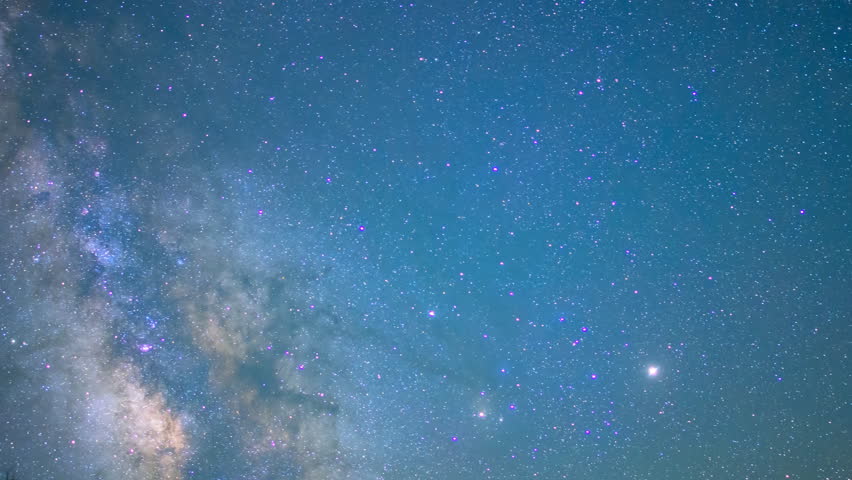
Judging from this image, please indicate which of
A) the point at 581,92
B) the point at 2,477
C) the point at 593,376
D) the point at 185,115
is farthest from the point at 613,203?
the point at 2,477

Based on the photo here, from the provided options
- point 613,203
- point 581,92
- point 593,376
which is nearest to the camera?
point 581,92

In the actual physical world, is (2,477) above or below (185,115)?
below

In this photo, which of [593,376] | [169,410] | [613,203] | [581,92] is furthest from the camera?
[169,410]

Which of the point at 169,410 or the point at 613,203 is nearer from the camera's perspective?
the point at 613,203

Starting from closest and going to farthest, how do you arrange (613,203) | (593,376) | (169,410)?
(613,203) → (593,376) → (169,410)

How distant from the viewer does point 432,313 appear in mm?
7746

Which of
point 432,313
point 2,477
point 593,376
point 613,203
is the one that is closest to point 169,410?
point 2,477

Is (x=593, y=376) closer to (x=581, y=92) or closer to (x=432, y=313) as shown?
(x=432, y=313)

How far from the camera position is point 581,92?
6535 mm

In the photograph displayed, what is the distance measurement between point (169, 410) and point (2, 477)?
2605 millimetres

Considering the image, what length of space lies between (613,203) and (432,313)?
3175 mm

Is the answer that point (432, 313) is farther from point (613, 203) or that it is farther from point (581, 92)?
point (581, 92)

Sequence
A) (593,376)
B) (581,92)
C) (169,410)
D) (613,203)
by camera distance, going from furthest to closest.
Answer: (169,410) → (593,376) → (613,203) → (581,92)

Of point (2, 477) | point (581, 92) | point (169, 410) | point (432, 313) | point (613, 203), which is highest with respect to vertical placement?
point (581, 92)
